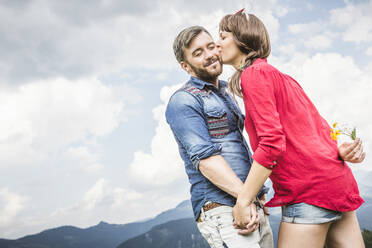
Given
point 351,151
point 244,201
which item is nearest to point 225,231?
point 244,201

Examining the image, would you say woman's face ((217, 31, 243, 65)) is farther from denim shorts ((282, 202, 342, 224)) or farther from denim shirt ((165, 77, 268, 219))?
denim shorts ((282, 202, 342, 224))

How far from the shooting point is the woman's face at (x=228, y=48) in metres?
2.79

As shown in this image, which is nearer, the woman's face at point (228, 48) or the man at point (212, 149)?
the man at point (212, 149)

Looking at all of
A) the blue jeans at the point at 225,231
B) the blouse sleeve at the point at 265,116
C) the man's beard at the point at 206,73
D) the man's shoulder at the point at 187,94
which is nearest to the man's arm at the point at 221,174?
the blue jeans at the point at 225,231

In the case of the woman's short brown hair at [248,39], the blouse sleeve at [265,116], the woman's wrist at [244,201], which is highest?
the woman's short brown hair at [248,39]

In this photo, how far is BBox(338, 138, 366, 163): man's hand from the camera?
234 centimetres

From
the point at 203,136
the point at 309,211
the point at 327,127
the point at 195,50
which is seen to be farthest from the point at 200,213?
the point at 195,50

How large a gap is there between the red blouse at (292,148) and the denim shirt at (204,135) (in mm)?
519

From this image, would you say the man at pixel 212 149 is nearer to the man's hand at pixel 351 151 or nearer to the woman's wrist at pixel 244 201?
the man's hand at pixel 351 151

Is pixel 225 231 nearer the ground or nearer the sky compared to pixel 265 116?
nearer the ground

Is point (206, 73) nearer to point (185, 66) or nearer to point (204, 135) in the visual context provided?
point (185, 66)

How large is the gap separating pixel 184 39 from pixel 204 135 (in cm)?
135

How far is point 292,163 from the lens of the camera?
236cm

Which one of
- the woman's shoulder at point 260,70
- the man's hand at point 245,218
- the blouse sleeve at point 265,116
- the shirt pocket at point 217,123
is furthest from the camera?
the shirt pocket at point 217,123
